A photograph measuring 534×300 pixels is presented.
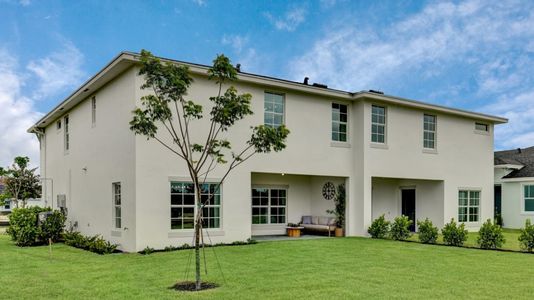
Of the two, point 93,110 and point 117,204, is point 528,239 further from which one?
point 93,110

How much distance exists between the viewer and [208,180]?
45.9 ft

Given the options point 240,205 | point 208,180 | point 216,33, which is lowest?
point 240,205

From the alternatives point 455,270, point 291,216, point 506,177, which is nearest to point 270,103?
point 291,216

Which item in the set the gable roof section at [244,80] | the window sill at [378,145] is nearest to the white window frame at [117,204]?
the gable roof section at [244,80]

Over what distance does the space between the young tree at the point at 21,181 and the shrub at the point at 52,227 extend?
55.6ft

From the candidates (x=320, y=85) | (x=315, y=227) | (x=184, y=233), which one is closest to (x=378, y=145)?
(x=320, y=85)

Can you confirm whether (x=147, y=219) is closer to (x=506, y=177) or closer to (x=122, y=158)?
(x=122, y=158)

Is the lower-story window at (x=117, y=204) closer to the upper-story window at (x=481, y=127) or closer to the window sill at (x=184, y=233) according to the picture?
the window sill at (x=184, y=233)

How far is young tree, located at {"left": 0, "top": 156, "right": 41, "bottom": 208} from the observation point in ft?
102

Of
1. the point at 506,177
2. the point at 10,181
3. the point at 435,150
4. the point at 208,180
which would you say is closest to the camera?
the point at 208,180

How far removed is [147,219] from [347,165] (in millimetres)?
8345

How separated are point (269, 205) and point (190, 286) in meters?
9.70

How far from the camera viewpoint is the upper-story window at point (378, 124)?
17.5 meters

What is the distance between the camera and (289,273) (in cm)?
928
